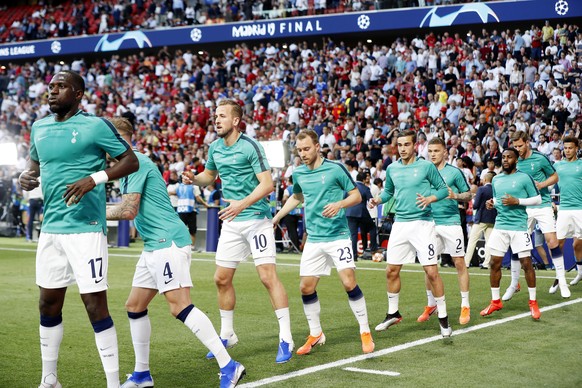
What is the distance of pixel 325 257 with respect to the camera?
855 centimetres

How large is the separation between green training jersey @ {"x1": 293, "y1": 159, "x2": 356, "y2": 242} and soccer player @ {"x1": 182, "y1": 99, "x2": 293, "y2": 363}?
0.52 m

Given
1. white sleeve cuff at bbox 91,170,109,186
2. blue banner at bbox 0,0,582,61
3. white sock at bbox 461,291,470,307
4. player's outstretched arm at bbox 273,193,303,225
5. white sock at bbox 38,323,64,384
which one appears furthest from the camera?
blue banner at bbox 0,0,582,61

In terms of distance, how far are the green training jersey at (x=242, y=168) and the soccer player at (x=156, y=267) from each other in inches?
50.9

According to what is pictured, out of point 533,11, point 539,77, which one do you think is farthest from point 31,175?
point 533,11

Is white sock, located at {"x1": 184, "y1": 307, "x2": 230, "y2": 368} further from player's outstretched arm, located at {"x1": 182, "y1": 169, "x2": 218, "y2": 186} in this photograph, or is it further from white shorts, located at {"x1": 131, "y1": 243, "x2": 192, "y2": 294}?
player's outstretched arm, located at {"x1": 182, "y1": 169, "x2": 218, "y2": 186}

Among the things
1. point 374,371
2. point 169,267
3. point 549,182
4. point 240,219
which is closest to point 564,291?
point 549,182

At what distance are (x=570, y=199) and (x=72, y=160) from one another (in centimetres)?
960

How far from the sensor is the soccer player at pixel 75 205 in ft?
19.6

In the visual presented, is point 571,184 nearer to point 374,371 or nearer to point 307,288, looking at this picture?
point 307,288

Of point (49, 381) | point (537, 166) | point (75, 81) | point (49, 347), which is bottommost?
point (49, 381)

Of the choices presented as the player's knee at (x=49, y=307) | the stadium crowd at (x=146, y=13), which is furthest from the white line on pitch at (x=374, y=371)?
the stadium crowd at (x=146, y=13)

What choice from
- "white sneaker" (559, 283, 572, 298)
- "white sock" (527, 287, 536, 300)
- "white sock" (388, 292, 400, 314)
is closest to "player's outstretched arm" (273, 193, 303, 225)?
"white sock" (388, 292, 400, 314)

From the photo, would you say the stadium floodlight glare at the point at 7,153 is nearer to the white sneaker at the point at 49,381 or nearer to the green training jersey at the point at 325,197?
the green training jersey at the point at 325,197

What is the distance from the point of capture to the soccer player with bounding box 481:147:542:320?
1072cm
